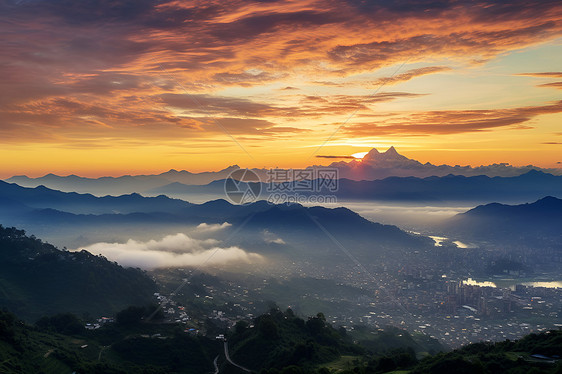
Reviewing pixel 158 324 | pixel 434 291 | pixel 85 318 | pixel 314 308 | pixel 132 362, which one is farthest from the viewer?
pixel 434 291

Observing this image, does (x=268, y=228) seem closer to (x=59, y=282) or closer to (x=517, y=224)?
(x=59, y=282)

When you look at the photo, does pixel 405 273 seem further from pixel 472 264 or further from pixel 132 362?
pixel 132 362

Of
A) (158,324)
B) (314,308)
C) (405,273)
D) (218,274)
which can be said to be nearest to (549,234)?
(405,273)
